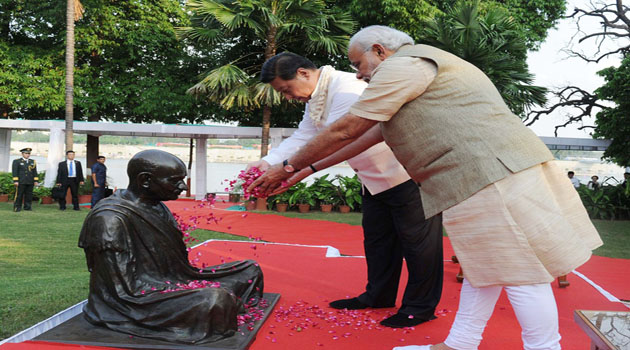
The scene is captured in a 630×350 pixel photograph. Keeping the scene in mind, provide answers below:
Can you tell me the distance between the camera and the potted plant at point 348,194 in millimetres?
12508

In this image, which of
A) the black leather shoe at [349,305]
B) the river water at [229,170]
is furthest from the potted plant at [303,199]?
the black leather shoe at [349,305]

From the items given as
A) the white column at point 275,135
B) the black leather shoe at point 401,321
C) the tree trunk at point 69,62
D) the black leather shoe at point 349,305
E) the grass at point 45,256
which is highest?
the tree trunk at point 69,62

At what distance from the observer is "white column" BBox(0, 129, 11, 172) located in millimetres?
17163

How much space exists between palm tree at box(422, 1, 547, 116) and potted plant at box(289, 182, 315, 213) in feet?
15.6

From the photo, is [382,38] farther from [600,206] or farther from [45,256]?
[600,206]

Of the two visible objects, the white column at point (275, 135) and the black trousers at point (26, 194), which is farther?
the white column at point (275, 135)

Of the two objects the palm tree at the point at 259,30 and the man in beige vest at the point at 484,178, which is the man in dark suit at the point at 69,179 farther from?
the man in beige vest at the point at 484,178

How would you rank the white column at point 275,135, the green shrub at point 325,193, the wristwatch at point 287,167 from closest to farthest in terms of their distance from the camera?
the wristwatch at point 287,167, the green shrub at point 325,193, the white column at point 275,135

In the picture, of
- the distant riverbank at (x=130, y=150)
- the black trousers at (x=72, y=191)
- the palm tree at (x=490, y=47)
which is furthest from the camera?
the distant riverbank at (x=130, y=150)

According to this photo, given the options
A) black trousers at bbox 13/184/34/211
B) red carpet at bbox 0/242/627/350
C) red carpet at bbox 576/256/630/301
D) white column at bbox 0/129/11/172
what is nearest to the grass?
black trousers at bbox 13/184/34/211

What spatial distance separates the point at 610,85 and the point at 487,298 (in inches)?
488

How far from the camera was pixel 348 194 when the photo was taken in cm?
1250

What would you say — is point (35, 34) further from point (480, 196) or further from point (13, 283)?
point (480, 196)

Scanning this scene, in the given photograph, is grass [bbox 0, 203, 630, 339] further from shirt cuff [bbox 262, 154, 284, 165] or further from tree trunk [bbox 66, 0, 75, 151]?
tree trunk [bbox 66, 0, 75, 151]
